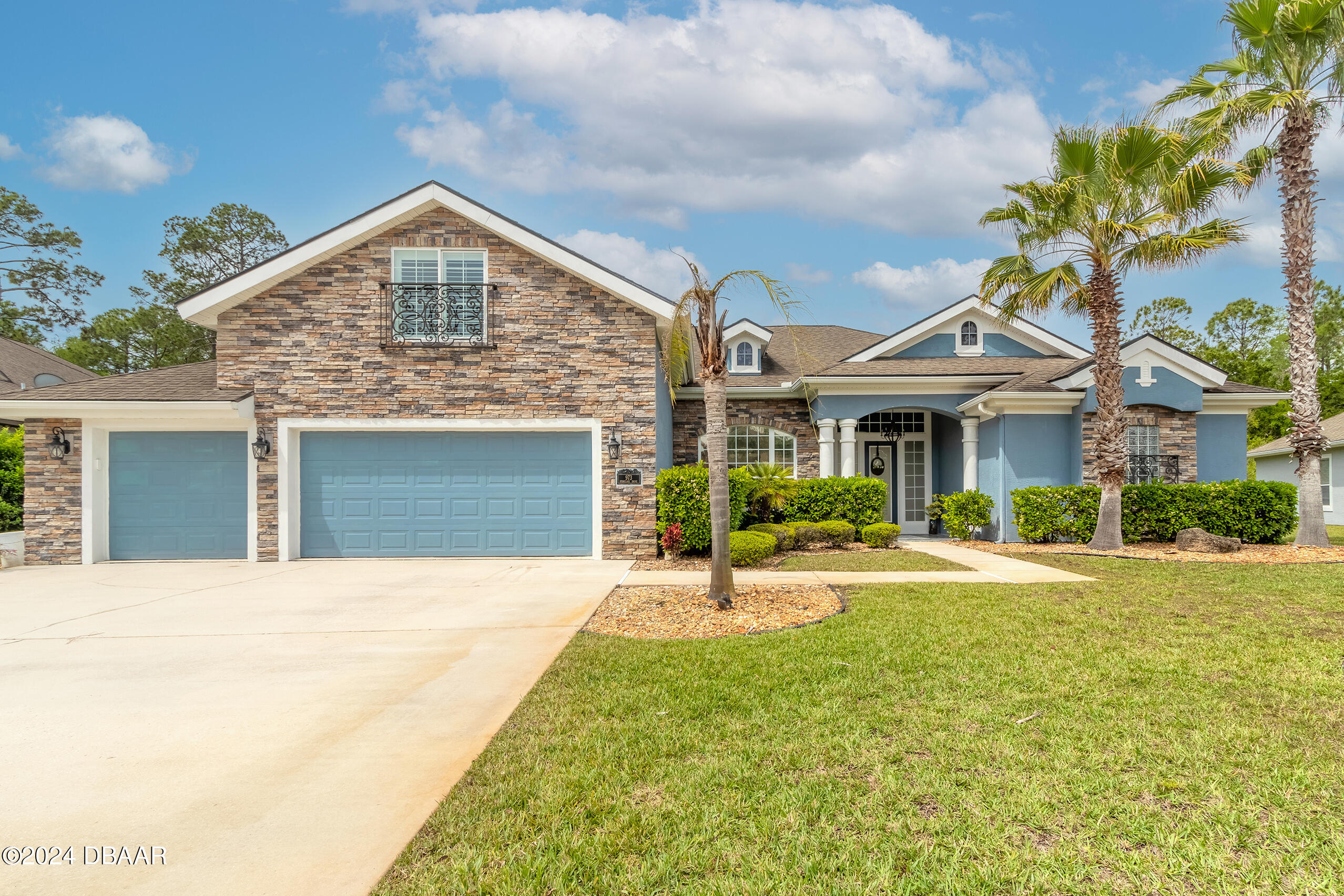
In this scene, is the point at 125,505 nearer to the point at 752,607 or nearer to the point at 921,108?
the point at 752,607

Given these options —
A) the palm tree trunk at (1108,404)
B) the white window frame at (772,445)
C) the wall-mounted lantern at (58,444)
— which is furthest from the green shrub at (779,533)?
the wall-mounted lantern at (58,444)

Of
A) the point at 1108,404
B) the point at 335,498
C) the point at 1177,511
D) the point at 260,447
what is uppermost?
the point at 1108,404

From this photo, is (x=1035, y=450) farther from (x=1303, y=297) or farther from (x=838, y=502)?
(x=1303, y=297)

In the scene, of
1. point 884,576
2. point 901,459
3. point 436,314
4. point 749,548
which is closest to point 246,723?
point 749,548

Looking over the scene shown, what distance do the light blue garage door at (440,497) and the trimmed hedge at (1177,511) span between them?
29.3ft

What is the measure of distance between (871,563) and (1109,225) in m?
7.31

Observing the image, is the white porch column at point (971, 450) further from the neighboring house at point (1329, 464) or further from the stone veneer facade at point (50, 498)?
the stone veneer facade at point (50, 498)

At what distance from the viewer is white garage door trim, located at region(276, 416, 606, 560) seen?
11.6m

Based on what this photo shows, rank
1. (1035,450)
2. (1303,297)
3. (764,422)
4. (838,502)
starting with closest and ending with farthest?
(1303,297) → (838,502) → (1035,450) → (764,422)

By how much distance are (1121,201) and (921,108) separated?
5.38 meters

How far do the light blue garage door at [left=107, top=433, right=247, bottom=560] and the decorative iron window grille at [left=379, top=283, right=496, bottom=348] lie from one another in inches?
130

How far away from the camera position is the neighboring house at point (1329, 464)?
21328 millimetres

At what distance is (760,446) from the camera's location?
1648cm

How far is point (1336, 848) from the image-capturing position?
267 cm
